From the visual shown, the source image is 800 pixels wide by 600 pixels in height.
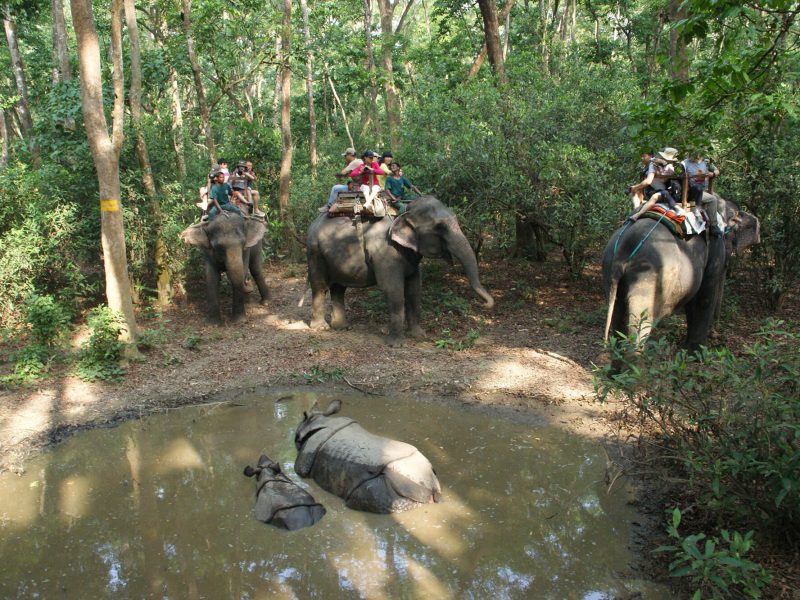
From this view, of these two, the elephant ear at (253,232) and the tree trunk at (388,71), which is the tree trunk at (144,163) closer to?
the elephant ear at (253,232)

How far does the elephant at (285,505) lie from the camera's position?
17.6ft

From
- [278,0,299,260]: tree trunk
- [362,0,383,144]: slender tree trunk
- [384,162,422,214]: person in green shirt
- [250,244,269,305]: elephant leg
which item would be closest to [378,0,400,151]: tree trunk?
[362,0,383,144]: slender tree trunk

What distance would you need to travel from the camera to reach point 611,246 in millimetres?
8289

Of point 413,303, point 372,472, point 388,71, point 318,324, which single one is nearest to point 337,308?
point 318,324

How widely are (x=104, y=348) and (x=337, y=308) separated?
367cm

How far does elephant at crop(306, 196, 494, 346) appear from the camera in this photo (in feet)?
31.8

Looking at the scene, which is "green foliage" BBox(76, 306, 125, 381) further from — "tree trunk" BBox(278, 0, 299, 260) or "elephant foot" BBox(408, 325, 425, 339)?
"tree trunk" BBox(278, 0, 299, 260)

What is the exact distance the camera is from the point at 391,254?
395 inches

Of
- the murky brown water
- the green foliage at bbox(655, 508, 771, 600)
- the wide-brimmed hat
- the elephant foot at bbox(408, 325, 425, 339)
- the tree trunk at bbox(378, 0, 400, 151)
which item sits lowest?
the murky brown water

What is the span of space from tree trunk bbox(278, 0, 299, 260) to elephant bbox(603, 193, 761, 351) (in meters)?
9.38

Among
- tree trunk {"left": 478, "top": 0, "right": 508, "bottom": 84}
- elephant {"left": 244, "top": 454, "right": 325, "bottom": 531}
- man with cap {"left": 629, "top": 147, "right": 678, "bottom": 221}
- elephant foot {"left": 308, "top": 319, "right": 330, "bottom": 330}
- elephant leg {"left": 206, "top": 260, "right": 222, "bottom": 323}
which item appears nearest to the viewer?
elephant {"left": 244, "top": 454, "right": 325, "bottom": 531}

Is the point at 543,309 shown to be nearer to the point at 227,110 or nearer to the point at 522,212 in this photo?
the point at 522,212

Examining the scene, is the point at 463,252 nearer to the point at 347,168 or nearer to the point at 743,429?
the point at 347,168

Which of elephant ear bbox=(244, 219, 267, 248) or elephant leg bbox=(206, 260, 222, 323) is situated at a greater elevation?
elephant ear bbox=(244, 219, 267, 248)
